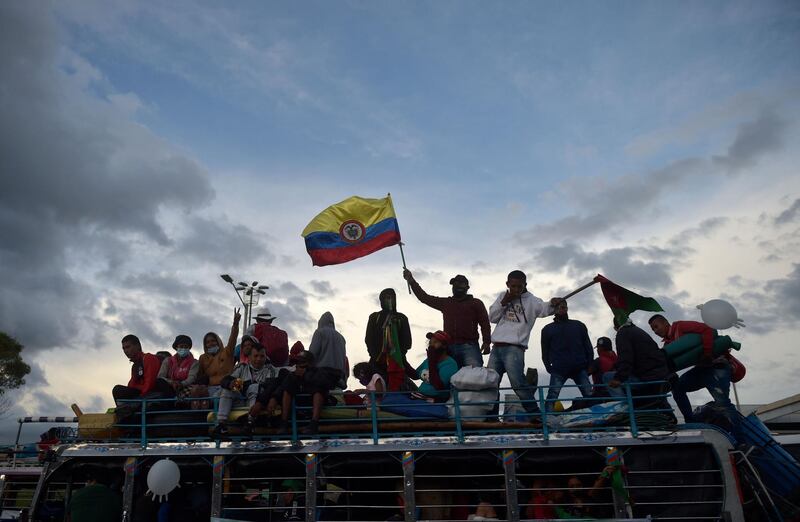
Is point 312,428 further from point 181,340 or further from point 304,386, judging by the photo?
point 181,340

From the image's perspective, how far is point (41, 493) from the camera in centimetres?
972

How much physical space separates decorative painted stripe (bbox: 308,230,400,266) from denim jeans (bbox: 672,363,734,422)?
5.38 m

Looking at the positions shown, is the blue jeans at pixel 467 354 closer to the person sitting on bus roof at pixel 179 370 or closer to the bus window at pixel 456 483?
the bus window at pixel 456 483

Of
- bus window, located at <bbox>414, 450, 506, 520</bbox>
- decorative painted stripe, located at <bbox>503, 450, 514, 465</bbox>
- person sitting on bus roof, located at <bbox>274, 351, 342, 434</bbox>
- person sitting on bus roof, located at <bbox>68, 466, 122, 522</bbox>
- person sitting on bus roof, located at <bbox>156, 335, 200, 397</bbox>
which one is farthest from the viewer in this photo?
person sitting on bus roof, located at <bbox>156, 335, 200, 397</bbox>

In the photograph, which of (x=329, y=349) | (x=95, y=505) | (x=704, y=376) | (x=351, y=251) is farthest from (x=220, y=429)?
(x=704, y=376)

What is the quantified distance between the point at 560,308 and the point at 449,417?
2444mm

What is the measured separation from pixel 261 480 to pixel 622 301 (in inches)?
248

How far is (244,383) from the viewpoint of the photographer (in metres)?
9.60

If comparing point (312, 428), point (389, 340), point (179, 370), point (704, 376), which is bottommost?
point (312, 428)

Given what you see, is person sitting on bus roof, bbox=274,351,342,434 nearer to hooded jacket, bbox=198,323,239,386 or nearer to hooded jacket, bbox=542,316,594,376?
hooded jacket, bbox=198,323,239,386

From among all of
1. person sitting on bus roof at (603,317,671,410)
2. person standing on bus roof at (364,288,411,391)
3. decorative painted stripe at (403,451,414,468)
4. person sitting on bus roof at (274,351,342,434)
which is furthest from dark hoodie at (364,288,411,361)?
person sitting on bus roof at (603,317,671,410)

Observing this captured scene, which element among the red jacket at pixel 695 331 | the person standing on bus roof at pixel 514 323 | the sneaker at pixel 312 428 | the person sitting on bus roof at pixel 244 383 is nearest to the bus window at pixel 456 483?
the person standing on bus roof at pixel 514 323

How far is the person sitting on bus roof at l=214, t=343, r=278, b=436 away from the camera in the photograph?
9211mm

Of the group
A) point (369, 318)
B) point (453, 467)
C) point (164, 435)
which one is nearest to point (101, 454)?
point (164, 435)
